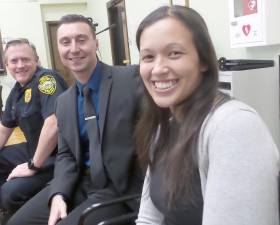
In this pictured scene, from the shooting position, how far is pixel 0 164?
2.34 meters

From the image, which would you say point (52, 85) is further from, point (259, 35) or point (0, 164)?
point (259, 35)

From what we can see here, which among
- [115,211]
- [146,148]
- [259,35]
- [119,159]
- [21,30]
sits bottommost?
[115,211]

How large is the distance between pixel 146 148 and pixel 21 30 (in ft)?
19.6

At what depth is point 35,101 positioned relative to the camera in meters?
2.09

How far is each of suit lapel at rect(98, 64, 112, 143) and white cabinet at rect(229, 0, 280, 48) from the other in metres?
0.86

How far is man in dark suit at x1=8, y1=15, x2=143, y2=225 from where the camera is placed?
62.1 inches

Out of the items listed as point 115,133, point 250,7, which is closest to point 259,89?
point 250,7

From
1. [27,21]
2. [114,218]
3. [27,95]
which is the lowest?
[114,218]

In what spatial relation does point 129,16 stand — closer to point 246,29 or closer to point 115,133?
point 246,29

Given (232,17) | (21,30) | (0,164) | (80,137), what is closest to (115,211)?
(80,137)

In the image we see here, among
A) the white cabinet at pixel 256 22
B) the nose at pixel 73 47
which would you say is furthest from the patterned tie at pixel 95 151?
the white cabinet at pixel 256 22

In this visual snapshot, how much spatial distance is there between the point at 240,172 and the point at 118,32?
5.20 metres

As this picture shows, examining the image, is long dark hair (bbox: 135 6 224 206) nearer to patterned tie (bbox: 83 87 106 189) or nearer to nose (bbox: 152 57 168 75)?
nose (bbox: 152 57 168 75)

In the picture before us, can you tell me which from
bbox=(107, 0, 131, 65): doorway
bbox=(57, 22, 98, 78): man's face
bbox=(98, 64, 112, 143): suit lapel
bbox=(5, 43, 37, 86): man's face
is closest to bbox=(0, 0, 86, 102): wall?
bbox=(107, 0, 131, 65): doorway
